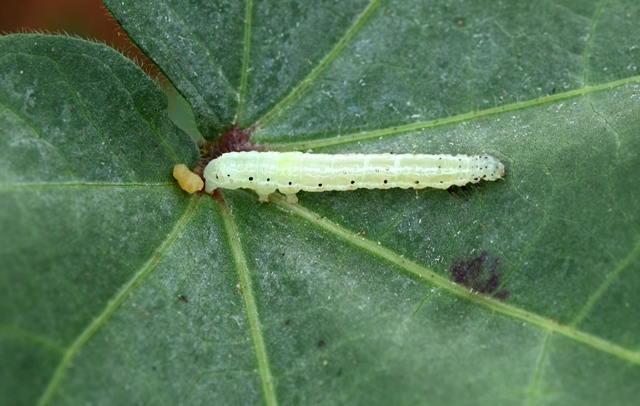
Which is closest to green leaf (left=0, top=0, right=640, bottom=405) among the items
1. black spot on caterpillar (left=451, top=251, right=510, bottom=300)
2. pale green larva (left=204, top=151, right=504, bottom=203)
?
black spot on caterpillar (left=451, top=251, right=510, bottom=300)

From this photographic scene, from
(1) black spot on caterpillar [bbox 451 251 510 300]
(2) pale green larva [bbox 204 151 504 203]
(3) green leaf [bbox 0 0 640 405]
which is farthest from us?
(2) pale green larva [bbox 204 151 504 203]

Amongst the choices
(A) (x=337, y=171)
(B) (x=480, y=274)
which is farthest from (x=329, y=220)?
(B) (x=480, y=274)

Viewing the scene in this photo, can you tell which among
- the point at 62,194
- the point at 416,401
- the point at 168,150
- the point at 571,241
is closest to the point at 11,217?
the point at 62,194

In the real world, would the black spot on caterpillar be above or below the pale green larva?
below

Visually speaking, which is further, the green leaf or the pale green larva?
the pale green larva

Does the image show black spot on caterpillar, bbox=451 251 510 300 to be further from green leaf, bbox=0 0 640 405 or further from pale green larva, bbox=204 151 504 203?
pale green larva, bbox=204 151 504 203

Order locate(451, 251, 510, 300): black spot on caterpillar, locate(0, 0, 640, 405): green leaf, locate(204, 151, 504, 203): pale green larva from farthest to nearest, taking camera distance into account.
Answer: locate(204, 151, 504, 203): pale green larva < locate(451, 251, 510, 300): black spot on caterpillar < locate(0, 0, 640, 405): green leaf

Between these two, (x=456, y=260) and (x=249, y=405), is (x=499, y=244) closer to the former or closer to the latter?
(x=456, y=260)

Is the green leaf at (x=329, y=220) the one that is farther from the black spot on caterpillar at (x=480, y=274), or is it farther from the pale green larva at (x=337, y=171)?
the pale green larva at (x=337, y=171)
